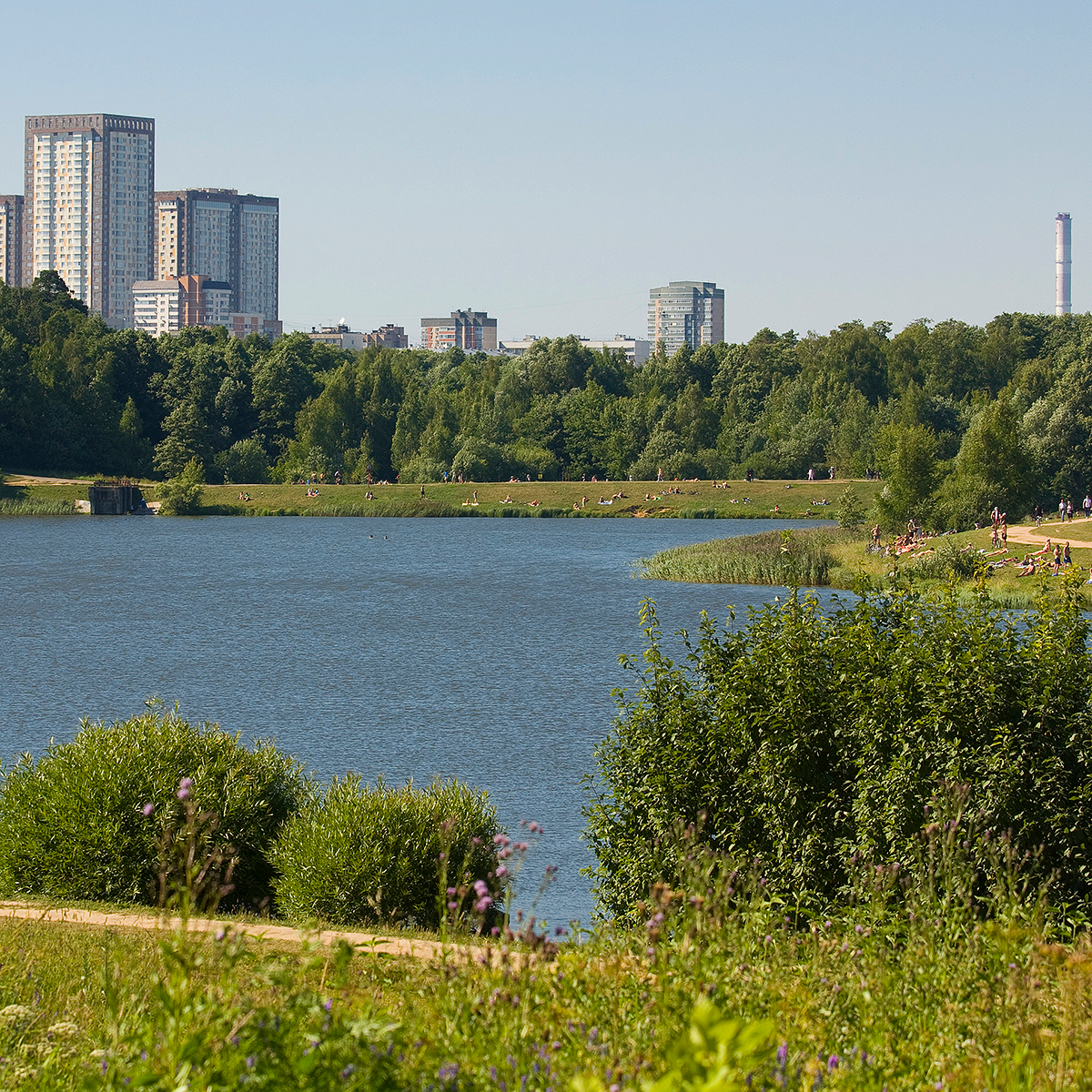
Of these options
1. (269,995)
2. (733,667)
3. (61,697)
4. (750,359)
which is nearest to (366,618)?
(61,697)

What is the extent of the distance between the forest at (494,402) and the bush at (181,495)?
8.49m

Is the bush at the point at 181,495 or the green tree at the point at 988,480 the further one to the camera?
the bush at the point at 181,495

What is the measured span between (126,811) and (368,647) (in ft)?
89.1

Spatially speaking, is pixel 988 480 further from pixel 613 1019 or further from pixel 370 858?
pixel 613 1019

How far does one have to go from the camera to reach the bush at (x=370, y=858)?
531 inches

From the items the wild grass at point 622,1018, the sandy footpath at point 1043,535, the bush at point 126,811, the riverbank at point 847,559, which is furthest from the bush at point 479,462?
the wild grass at point 622,1018

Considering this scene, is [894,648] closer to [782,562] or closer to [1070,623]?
[1070,623]

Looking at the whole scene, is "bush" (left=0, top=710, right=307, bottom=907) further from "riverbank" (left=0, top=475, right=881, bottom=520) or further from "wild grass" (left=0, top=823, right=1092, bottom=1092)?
"riverbank" (left=0, top=475, right=881, bottom=520)

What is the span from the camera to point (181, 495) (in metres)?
111

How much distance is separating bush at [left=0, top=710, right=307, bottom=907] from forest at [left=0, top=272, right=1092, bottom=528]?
104581mm

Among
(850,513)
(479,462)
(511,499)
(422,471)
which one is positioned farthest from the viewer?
(479,462)

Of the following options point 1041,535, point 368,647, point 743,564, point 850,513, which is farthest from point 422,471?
point 368,647

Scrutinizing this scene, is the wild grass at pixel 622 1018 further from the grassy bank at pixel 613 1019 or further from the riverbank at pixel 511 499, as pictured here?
the riverbank at pixel 511 499

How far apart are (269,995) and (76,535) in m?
83.1
